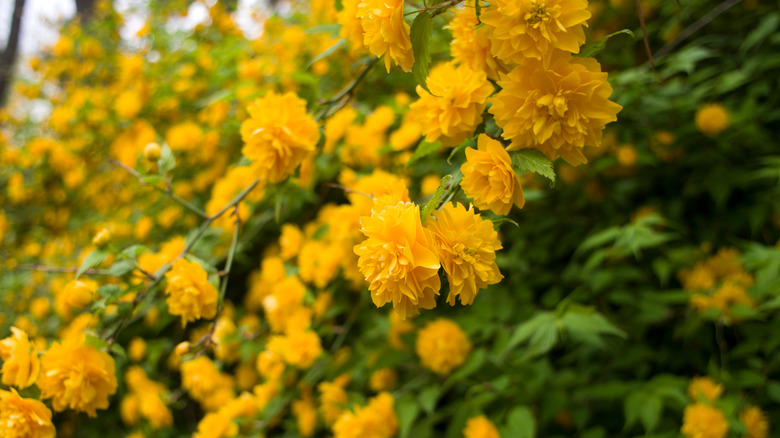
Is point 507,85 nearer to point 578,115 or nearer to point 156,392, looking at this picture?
point 578,115

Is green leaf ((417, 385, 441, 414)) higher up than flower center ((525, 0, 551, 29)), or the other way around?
flower center ((525, 0, 551, 29))

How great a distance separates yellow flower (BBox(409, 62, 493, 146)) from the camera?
2.73 feet

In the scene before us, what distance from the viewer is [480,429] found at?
1350 millimetres

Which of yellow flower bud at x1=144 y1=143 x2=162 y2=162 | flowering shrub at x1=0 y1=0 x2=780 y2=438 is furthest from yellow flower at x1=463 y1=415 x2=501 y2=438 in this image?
yellow flower bud at x1=144 y1=143 x2=162 y2=162

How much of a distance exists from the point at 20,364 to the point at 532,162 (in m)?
1.09

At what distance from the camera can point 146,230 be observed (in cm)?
254

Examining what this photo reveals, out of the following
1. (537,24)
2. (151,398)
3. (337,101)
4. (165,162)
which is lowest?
(151,398)

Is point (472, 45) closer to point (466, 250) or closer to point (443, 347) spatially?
point (466, 250)

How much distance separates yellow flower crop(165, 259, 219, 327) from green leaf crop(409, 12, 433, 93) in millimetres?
669

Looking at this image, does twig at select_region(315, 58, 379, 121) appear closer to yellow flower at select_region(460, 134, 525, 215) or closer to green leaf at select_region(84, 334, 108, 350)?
yellow flower at select_region(460, 134, 525, 215)

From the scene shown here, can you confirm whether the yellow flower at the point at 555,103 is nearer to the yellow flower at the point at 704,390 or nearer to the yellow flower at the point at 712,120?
the yellow flower at the point at 704,390

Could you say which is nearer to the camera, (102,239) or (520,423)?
(102,239)

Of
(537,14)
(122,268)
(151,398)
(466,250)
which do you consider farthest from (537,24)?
(151,398)

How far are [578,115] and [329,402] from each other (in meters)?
1.30
